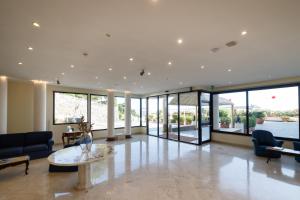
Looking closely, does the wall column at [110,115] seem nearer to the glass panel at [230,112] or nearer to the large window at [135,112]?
the large window at [135,112]

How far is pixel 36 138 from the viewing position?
634cm

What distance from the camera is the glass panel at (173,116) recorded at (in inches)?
373

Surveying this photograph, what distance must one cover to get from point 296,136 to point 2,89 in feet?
38.7

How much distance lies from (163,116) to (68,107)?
18.6 ft

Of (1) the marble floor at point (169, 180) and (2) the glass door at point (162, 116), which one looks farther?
(2) the glass door at point (162, 116)

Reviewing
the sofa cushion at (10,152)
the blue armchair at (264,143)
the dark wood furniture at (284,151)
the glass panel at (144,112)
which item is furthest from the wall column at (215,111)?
the sofa cushion at (10,152)

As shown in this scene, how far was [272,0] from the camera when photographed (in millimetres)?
1989

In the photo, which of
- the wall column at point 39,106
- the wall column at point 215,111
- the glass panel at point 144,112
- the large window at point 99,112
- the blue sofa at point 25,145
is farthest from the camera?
the glass panel at point 144,112

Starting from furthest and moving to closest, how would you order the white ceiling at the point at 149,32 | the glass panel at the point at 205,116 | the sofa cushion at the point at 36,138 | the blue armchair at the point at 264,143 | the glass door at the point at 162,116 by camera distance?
the glass door at the point at 162,116
the glass panel at the point at 205,116
the sofa cushion at the point at 36,138
the blue armchair at the point at 264,143
the white ceiling at the point at 149,32

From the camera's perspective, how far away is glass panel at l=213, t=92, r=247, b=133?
7988mm

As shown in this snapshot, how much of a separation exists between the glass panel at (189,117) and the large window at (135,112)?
4.02 meters

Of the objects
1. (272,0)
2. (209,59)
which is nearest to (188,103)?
(209,59)

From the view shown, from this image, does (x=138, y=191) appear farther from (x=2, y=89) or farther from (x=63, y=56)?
(x=2, y=89)

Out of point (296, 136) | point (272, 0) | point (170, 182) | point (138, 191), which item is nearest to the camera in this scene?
point (272, 0)
